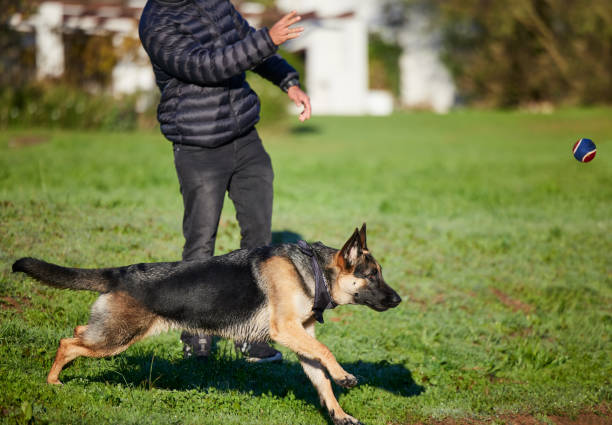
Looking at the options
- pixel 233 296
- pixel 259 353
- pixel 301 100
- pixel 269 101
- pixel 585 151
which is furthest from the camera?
pixel 269 101

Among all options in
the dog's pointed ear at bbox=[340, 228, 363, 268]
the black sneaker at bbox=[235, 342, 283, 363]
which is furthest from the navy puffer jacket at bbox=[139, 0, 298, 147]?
the black sneaker at bbox=[235, 342, 283, 363]

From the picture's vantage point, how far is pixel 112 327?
4262mm

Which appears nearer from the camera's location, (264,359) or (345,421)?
(345,421)

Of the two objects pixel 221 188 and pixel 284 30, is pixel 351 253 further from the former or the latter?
pixel 284 30

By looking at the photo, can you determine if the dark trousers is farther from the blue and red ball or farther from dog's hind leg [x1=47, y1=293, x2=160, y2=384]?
the blue and red ball

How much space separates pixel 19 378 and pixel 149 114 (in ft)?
63.0

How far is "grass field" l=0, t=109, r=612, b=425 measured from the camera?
4.96 m

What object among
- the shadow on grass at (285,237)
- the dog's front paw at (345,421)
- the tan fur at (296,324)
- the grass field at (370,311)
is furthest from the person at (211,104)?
the shadow on grass at (285,237)

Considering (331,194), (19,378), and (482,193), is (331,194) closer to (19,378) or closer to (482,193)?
(482,193)

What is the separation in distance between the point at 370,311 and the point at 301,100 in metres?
2.91

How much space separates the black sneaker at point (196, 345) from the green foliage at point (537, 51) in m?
36.4

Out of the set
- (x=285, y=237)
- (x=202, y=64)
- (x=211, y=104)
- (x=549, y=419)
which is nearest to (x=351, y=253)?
(x=211, y=104)

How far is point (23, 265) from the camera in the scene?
13.9 feet

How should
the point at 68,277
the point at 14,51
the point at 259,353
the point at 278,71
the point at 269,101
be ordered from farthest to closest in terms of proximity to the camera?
the point at 269,101
the point at 14,51
the point at 259,353
the point at 278,71
the point at 68,277
